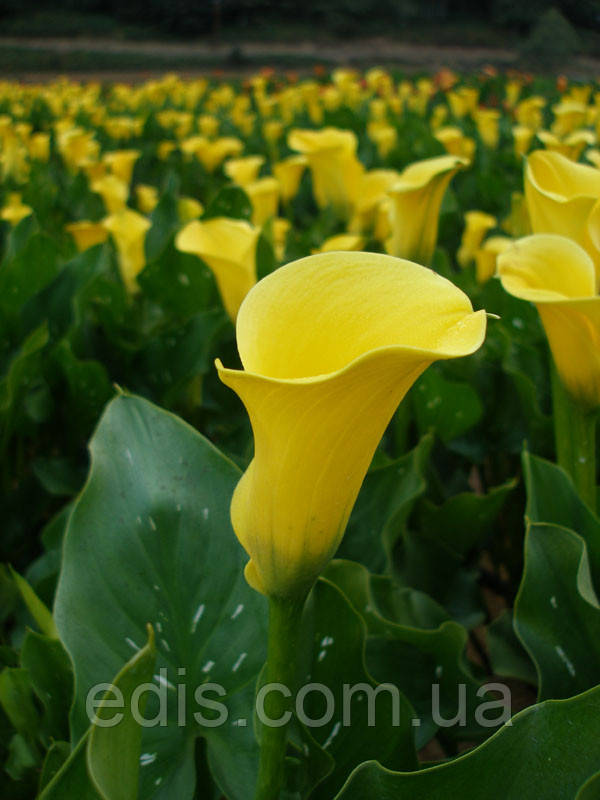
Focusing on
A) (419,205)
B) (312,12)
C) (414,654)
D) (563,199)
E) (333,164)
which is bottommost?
(312,12)

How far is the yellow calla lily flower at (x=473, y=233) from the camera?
67.7 inches

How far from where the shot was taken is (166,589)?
74 cm

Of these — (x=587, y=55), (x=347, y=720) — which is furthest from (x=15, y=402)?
(x=587, y=55)

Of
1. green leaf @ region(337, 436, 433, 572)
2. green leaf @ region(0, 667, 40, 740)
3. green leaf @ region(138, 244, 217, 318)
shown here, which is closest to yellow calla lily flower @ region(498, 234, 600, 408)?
green leaf @ region(337, 436, 433, 572)

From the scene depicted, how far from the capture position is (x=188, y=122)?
3.90m

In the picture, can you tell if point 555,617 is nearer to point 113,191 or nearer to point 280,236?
point 280,236

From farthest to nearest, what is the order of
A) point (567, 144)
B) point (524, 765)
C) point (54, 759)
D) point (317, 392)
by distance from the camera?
point (567, 144) < point (54, 759) < point (524, 765) < point (317, 392)

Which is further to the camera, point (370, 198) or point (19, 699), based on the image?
point (370, 198)

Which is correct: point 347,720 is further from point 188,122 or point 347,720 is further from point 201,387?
point 188,122

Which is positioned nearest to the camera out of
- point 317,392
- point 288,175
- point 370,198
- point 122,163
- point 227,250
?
point 317,392

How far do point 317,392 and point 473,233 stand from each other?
1459 millimetres

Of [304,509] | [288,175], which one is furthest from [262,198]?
[304,509]

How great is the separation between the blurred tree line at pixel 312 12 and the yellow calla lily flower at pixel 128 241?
64.9 ft

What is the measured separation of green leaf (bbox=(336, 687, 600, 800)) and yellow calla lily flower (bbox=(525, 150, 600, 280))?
478 millimetres
